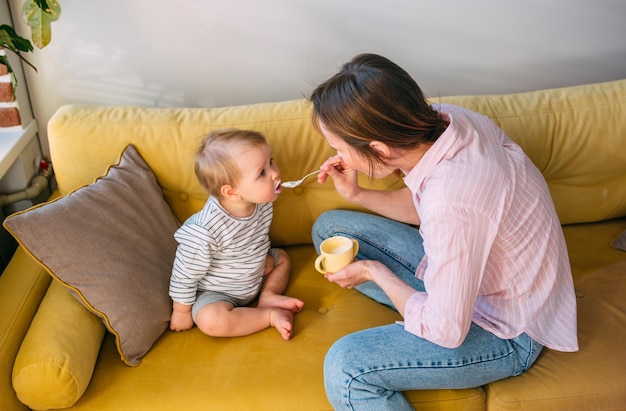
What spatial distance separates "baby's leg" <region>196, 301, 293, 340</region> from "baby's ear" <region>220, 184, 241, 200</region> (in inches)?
12.1

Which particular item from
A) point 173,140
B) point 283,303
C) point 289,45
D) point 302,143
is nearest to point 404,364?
point 283,303

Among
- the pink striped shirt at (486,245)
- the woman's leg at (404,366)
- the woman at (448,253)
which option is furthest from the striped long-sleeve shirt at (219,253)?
the pink striped shirt at (486,245)

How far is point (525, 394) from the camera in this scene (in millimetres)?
1554

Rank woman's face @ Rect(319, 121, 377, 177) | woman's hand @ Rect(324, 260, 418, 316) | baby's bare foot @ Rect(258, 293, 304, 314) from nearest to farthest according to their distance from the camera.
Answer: woman's face @ Rect(319, 121, 377, 177) < woman's hand @ Rect(324, 260, 418, 316) < baby's bare foot @ Rect(258, 293, 304, 314)

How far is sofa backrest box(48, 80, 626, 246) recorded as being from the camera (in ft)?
6.54

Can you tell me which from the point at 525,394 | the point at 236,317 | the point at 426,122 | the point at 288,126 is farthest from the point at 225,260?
the point at 525,394

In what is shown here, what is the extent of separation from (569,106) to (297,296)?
1097 millimetres

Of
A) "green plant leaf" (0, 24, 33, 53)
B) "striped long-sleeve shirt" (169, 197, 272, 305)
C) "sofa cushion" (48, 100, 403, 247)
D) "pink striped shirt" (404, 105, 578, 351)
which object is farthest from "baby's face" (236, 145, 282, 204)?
"green plant leaf" (0, 24, 33, 53)

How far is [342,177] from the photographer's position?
1.89 meters

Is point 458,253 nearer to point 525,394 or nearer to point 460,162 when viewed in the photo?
point 460,162

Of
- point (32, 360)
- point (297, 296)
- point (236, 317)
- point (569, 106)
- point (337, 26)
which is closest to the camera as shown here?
point (32, 360)

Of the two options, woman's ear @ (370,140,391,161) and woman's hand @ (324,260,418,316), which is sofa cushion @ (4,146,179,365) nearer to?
woman's hand @ (324,260,418,316)

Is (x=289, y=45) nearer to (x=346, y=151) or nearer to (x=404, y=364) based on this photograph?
(x=346, y=151)

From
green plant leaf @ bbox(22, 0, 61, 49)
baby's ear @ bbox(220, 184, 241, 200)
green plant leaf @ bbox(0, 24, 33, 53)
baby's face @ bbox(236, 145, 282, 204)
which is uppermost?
green plant leaf @ bbox(22, 0, 61, 49)
